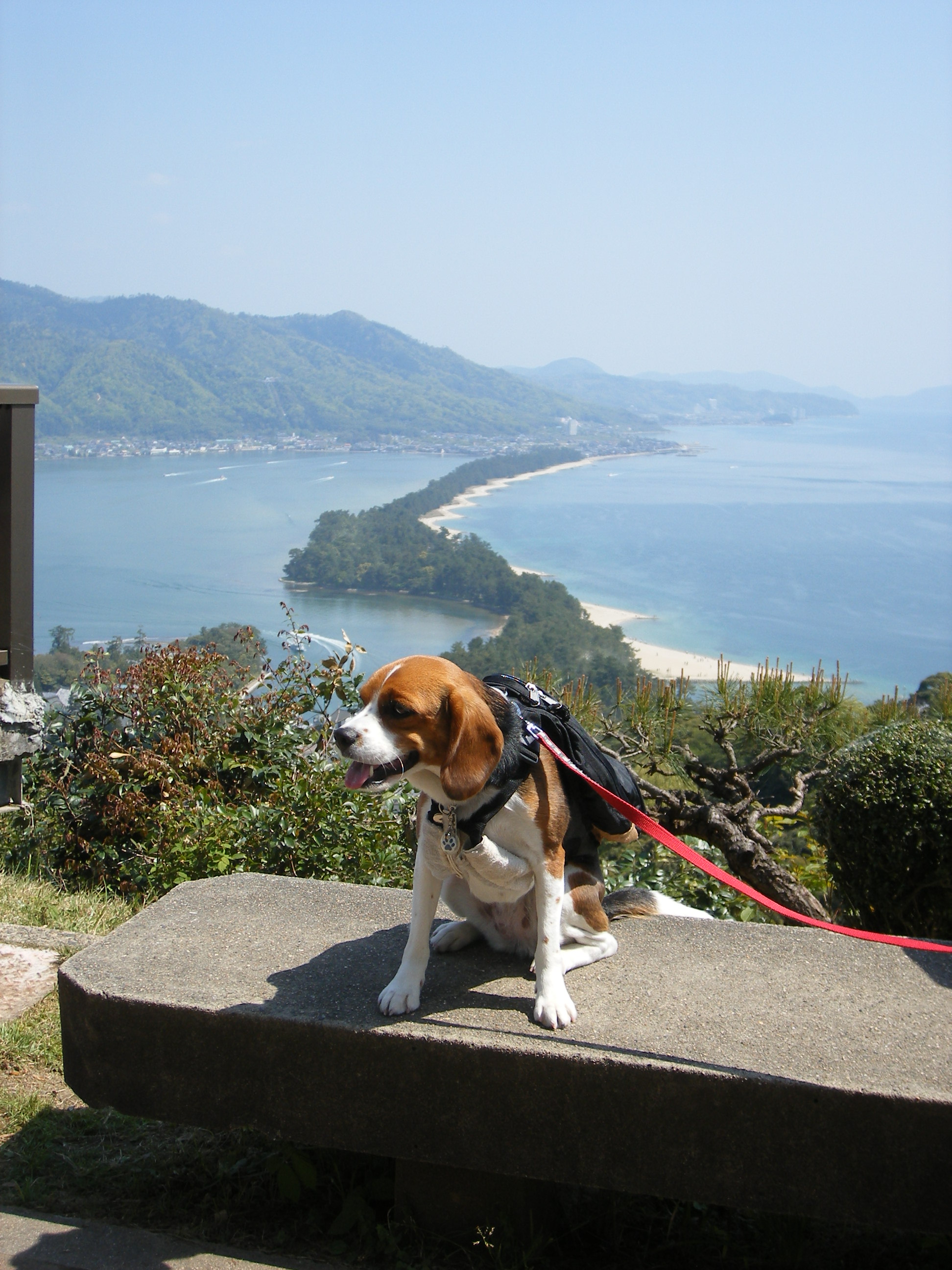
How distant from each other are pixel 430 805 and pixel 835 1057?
123 cm

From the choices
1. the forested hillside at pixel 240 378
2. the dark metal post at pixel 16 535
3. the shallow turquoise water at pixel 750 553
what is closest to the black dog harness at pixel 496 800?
the dark metal post at pixel 16 535

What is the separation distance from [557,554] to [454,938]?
16810 millimetres

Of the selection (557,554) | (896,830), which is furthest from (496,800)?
(557,554)

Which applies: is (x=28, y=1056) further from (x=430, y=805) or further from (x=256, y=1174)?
(x=430, y=805)

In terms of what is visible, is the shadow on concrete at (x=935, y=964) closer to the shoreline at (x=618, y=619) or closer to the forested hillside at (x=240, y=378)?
the shoreline at (x=618, y=619)

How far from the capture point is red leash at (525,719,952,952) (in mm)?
2760

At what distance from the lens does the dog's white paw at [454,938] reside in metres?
3.14

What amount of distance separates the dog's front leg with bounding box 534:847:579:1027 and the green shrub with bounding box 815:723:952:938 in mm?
1961

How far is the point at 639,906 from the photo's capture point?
3.44 meters

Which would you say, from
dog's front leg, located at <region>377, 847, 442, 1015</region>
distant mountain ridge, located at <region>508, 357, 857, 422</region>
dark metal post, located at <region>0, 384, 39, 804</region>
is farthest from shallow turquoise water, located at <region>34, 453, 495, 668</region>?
distant mountain ridge, located at <region>508, 357, 857, 422</region>

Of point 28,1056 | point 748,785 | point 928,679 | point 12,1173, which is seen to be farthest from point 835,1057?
point 928,679

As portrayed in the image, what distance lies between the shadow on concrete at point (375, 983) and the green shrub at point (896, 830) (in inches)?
71.5

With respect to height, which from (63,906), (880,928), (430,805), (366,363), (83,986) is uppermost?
(366,363)

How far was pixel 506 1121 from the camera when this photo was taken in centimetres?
249
